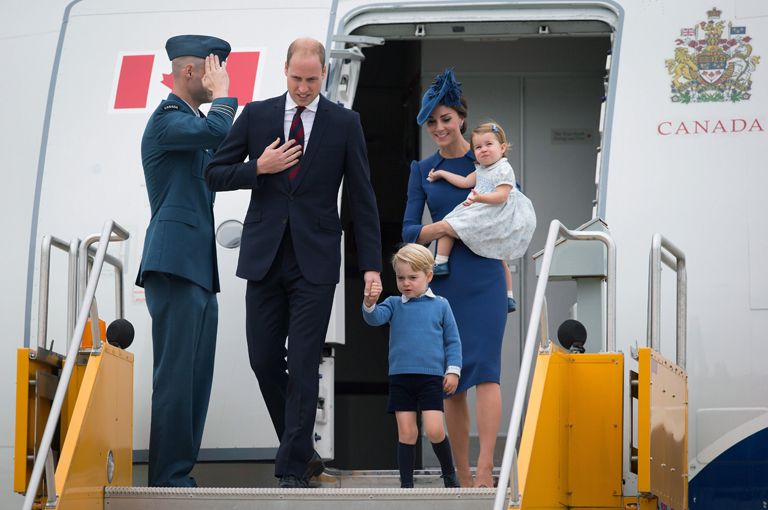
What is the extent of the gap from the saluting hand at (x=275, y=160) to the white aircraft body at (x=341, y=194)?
102 centimetres

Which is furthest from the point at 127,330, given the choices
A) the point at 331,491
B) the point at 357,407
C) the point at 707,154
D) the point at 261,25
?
the point at 357,407

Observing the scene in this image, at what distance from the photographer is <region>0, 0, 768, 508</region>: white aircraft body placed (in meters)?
4.01

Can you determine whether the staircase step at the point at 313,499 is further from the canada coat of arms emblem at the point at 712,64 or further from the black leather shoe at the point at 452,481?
the canada coat of arms emblem at the point at 712,64

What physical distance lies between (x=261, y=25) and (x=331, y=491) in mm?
2702

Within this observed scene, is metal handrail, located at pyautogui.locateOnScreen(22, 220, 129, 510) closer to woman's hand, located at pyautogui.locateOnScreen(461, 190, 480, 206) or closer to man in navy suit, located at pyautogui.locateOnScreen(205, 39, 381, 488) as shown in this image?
man in navy suit, located at pyautogui.locateOnScreen(205, 39, 381, 488)

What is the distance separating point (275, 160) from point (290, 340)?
28.2 inches

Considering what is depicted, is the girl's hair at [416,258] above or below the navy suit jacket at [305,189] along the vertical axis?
below

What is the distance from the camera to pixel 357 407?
6.71 metres

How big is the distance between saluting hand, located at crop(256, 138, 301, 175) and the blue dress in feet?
2.36

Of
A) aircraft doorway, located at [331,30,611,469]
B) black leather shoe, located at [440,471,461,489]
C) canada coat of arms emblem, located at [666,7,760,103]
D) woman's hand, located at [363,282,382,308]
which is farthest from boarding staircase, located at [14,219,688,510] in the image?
aircraft doorway, located at [331,30,611,469]

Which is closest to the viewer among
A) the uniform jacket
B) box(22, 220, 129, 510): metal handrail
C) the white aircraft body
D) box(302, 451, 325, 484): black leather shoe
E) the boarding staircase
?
box(22, 220, 129, 510): metal handrail

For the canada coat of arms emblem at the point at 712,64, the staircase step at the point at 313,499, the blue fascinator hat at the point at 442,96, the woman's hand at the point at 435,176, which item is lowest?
the staircase step at the point at 313,499

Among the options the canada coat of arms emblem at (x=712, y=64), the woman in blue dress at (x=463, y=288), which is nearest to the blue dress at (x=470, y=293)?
the woman in blue dress at (x=463, y=288)

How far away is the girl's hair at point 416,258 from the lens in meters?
3.52
